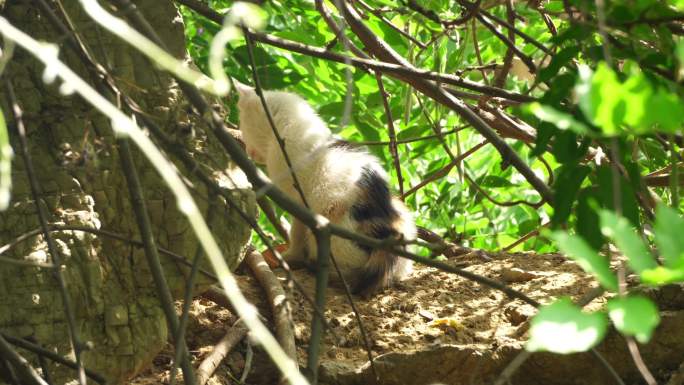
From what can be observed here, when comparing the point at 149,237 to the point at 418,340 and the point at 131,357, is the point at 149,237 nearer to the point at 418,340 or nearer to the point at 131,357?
the point at 131,357

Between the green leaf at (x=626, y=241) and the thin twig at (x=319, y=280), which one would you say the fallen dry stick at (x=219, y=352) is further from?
the green leaf at (x=626, y=241)

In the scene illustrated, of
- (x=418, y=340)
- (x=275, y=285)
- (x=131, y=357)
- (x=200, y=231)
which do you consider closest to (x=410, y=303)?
(x=418, y=340)

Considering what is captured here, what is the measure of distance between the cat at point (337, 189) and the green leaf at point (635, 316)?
3.68m

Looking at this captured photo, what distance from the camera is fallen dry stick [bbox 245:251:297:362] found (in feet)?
11.9

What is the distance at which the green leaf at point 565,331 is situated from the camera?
3.72 feet

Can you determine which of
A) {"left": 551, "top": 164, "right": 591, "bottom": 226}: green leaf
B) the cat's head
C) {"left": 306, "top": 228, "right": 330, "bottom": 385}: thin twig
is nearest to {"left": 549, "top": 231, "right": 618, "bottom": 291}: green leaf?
{"left": 306, "top": 228, "right": 330, "bottom": 385}: thin twig

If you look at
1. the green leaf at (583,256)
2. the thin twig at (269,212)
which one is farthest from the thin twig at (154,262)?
the thin twig at (269,212)

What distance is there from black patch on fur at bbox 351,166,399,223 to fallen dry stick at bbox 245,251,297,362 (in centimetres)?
86

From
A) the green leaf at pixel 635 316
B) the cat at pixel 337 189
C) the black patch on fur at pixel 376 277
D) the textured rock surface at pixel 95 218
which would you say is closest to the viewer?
the green leaf at pixel 635 316

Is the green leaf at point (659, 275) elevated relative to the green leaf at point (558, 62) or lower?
lower

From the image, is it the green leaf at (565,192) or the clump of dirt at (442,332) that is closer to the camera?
the green leaf at (565,192)

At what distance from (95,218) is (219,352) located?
91cm

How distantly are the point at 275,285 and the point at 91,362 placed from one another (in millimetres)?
1330

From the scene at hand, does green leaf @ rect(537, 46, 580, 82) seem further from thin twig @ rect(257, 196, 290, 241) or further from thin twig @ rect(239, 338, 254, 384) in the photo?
thin twig @ rect(257, 196, 290, 241)
